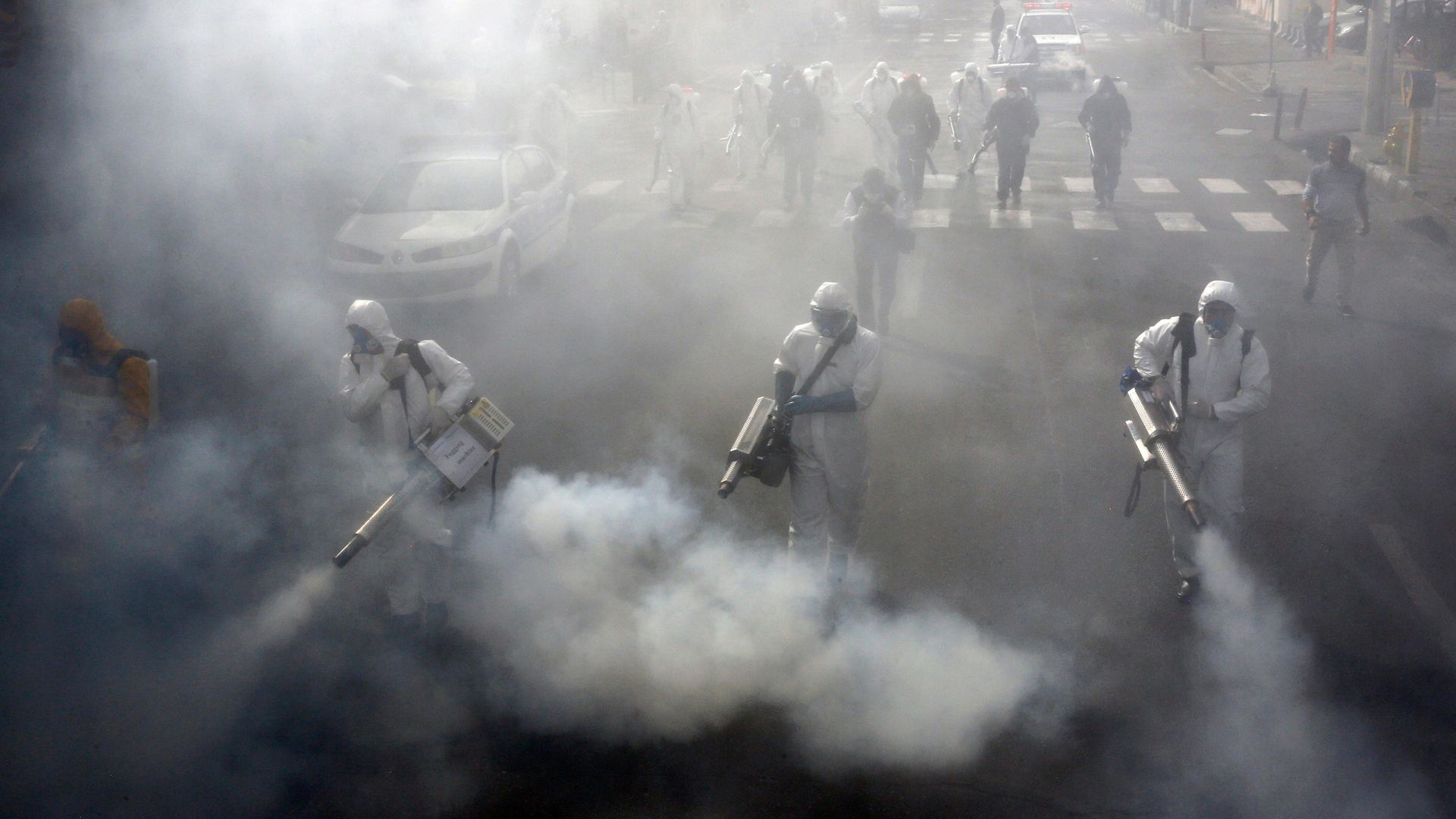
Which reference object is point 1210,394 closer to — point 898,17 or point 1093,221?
point 1093,221

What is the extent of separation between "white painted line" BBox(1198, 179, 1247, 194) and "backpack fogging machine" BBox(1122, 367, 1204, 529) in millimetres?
11506

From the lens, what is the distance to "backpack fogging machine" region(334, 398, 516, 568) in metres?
5.33

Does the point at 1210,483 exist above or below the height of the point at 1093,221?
above

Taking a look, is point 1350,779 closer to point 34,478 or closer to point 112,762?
point 112,762

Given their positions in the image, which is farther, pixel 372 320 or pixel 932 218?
pixel 932 218

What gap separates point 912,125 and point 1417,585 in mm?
9486

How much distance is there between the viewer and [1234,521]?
5805mm

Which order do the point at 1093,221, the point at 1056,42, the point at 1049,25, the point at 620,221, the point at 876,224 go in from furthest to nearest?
the point at 1049,25 → the point at 1056,42 → the point at 620,221 → the point at 1093,221 → the point at 876,224

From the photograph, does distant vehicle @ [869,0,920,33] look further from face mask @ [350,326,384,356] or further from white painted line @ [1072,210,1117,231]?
face mask @ [350,326,384,356]

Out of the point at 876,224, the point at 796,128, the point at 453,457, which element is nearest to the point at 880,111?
the point at 796,128

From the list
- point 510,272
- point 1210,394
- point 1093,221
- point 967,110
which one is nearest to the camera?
point 1210,394

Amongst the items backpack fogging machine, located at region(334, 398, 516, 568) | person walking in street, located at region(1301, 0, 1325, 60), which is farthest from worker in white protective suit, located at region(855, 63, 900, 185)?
person walking in street, located at region(1301, 0, 1325, 60)

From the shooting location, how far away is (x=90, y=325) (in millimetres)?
5773

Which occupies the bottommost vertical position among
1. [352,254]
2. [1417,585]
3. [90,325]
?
[1417,585]
